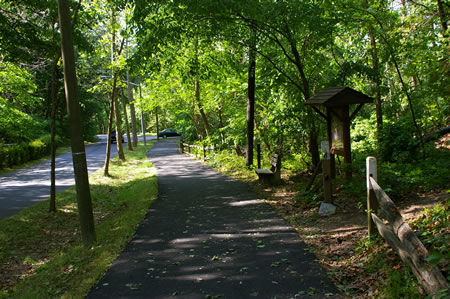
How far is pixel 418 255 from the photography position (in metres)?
3.42

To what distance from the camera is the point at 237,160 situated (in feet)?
58.3

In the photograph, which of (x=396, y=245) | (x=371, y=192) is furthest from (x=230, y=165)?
(x=396, y=245)

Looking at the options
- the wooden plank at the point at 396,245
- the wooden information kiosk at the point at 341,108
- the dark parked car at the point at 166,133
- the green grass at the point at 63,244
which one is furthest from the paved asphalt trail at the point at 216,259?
the dark parked car at the point at 166,133

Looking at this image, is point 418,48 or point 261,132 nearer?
point 418,48

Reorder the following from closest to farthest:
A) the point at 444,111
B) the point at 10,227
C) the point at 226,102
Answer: the point at 10,227 → the point at 444,111 → the point at 226,102

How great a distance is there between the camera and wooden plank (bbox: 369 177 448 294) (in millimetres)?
3135

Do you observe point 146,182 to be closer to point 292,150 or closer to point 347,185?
point 292,150

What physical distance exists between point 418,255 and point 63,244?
680cm

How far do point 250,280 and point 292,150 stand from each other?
8.55 meters

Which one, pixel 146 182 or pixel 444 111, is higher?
pixel 444 111

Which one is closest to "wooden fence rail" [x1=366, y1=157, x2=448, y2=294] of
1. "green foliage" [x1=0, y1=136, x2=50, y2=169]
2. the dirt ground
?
the dirt ground

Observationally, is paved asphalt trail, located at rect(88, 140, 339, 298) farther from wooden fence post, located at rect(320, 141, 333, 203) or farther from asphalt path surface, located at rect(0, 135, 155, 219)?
asphalt path surface, located at rect(0, 135, 155, 219)

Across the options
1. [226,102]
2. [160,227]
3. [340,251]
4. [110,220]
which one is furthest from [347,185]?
[226,102]

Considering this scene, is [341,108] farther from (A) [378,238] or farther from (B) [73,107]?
(B) [73,107]
